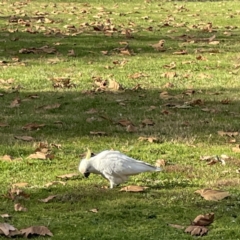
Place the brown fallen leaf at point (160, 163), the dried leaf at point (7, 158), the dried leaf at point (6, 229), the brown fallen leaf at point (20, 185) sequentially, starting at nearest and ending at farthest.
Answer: the dried leaf at point (6, 229), the brown fallen leaf at point (20, 185), the brown fallen leaf at point (160, 163), the dried leaf at point (7, 158)

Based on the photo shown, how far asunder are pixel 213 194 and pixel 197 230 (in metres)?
0.81

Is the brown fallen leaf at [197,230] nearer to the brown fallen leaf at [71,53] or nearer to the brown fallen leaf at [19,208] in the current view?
the brown fallen leaf at [19,208]

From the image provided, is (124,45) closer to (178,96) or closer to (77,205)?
(178,96)

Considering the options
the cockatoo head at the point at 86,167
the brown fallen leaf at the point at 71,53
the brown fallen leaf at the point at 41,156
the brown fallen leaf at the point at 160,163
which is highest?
the cockatoo head at the point at 86,167

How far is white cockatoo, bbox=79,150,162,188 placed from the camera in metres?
6.13

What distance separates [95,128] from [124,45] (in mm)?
6219

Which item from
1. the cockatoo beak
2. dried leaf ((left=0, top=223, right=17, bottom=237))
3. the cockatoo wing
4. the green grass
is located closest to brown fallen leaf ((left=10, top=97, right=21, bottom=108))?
the green grass

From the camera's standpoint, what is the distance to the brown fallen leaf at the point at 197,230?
17.3ft

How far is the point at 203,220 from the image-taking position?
5.44 m

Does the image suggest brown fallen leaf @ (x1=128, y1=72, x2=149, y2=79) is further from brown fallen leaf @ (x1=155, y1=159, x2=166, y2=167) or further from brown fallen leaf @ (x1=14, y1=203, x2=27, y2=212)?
brown fallen leaf @ (x1=14, y1=203, x2=27, y2=212)

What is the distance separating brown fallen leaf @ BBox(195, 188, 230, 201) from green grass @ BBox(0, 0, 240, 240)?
0.16 feet

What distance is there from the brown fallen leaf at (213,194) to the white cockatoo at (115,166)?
0.46m

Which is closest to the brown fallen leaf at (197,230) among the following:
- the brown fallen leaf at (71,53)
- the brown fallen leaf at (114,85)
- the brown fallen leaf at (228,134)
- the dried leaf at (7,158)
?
the dried leaf at (7,158)

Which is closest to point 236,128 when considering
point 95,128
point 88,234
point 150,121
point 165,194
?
point 150,121
